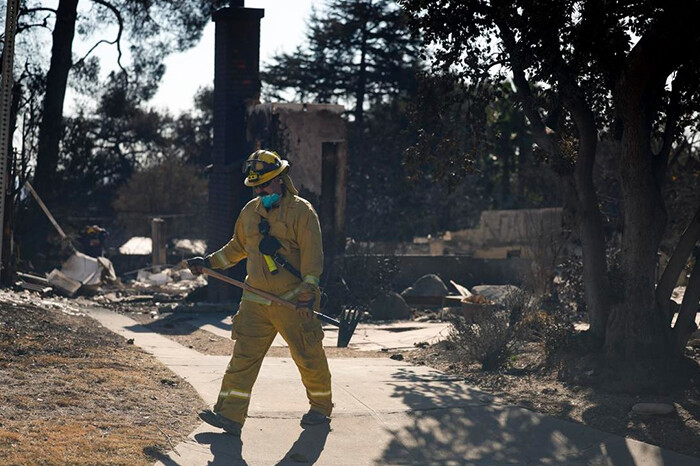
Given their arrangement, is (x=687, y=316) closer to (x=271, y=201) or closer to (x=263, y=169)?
(x=271, y=201)

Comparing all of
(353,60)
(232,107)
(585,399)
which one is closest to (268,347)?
(585,399)

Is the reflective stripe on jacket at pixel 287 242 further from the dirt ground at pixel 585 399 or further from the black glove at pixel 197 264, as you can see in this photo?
the dirt ground at pixel 585 399

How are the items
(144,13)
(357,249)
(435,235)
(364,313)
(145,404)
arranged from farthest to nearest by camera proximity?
(435,235), (144,13), (357,249), (364,313), (145,404)

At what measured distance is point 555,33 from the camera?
365 inches

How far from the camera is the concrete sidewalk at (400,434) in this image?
6270 millimetres

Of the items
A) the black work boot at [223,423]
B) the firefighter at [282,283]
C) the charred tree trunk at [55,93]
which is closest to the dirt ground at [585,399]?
the firefighter at [282,283]

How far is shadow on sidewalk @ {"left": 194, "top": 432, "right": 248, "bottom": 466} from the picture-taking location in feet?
19.7

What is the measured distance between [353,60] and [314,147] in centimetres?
2320

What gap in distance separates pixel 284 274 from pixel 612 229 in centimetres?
1083

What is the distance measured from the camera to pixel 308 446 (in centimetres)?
643

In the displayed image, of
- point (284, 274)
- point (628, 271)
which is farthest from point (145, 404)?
point (628, 271)

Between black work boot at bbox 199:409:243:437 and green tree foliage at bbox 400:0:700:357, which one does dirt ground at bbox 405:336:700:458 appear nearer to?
green tree foliage at bbox 400:0:700:357

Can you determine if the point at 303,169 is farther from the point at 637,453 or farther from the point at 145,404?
the point at 637,453

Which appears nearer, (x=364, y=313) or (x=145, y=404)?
(x=145, y=404)
